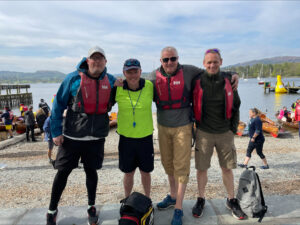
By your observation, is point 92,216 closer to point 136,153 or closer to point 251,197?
point 136,153

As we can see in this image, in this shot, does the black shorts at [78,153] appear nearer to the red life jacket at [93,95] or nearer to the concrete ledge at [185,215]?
the red life jacket at [93,95]

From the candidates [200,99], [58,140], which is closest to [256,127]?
[200,99]

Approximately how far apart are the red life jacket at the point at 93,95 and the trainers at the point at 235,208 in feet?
7.60

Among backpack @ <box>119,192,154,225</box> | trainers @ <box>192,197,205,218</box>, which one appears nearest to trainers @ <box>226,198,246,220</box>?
trainers @ <box>192,197,205,218</box>

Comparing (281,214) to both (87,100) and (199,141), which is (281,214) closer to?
(199,141)

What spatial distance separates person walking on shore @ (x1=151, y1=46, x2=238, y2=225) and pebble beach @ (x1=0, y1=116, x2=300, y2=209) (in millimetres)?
1447

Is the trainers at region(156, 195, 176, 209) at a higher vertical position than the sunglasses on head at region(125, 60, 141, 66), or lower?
lower

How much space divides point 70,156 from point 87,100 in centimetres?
80

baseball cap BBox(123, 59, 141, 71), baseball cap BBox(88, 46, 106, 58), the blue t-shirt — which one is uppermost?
baseball cap BBox(88, 46, 106, 58)

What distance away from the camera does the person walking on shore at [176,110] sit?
326 centimetres

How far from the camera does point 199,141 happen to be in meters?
3.41

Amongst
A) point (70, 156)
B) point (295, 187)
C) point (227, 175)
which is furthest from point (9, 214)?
point (295, 187)

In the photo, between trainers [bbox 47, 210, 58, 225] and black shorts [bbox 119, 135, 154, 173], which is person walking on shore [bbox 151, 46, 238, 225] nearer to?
black shorts [bbox 119, 135, 154, 173]

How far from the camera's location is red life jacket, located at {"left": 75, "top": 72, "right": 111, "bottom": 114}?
304cm
